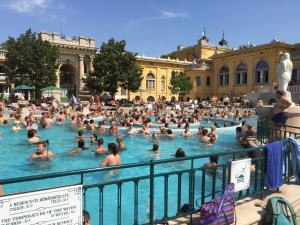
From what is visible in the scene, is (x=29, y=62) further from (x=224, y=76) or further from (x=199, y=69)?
(x=224, y=76)

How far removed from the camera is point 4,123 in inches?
859

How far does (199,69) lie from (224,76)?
206 inches

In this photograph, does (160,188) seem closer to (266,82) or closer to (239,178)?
(239,178)

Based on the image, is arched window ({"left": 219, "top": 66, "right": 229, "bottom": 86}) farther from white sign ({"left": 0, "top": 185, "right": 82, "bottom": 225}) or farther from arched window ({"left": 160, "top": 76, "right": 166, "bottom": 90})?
white sign ({"left": 0, "top": 185, "right": 82, "bottom": 225})

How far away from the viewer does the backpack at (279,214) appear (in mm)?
4753

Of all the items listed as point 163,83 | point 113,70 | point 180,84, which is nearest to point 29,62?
point 113,70

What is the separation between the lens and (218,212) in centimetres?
433

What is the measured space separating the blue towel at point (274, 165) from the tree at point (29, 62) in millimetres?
39695

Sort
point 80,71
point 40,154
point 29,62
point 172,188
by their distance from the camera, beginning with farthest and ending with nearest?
point 80,71 → point 29,62 → point 40,154 → point 172,188

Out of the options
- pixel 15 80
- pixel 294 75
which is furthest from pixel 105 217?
pixel 294 75

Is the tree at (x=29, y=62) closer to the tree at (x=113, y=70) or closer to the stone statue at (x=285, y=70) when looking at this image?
the tree at (x=113, y=70)

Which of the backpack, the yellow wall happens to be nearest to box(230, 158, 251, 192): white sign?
the backpack

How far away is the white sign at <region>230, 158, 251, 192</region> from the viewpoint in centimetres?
517

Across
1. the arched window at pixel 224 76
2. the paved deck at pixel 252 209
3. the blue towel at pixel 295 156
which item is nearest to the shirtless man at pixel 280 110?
the blue towel at pixel 295 156
